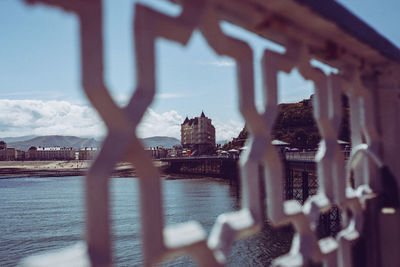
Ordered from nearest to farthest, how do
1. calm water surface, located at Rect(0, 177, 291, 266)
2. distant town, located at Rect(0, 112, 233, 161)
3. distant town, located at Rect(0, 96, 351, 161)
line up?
1. calm water surface, located at Rect(0, 177, 291, 266)
2. distant town, located at Rect(0, 96, 351, 161)
3. distant town, located at Rect(0, 112, 233, 161)

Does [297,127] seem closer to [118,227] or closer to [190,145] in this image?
[190,145]

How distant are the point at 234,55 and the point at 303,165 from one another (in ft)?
76.9

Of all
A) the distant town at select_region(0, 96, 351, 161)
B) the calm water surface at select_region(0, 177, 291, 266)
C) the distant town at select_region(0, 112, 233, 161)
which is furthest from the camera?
the distant town at select_region(0, 112, 233, 161)

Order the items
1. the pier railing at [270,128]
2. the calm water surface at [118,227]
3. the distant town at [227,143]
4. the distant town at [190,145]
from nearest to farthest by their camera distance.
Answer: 1. the pier railing at [270,128]
2. the calm water surface at [118,227]
3. the distant town at [227,143]
4. the distant town at [190,145]

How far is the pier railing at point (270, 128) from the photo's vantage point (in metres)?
1.09

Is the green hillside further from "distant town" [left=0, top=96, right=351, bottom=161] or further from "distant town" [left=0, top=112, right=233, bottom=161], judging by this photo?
"distant town" [left=0, top=112, right=233, bottom=161]

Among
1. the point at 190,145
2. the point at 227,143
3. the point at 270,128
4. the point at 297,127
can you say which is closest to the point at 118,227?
the point at 270,128

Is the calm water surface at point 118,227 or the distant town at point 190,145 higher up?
the distant town at point 190,145

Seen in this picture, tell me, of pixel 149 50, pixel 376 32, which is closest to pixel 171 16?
pixel 149 50

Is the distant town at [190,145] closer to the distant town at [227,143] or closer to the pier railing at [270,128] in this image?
the distant town at [227,143]

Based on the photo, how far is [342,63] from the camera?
2.45 meters

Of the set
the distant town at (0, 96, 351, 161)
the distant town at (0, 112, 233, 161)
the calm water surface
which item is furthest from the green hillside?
the distant town at (0, 112, 233, 161)

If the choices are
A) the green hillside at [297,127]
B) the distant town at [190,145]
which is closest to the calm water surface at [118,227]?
the green hillside at [297,127]

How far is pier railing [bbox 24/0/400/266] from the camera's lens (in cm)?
109
